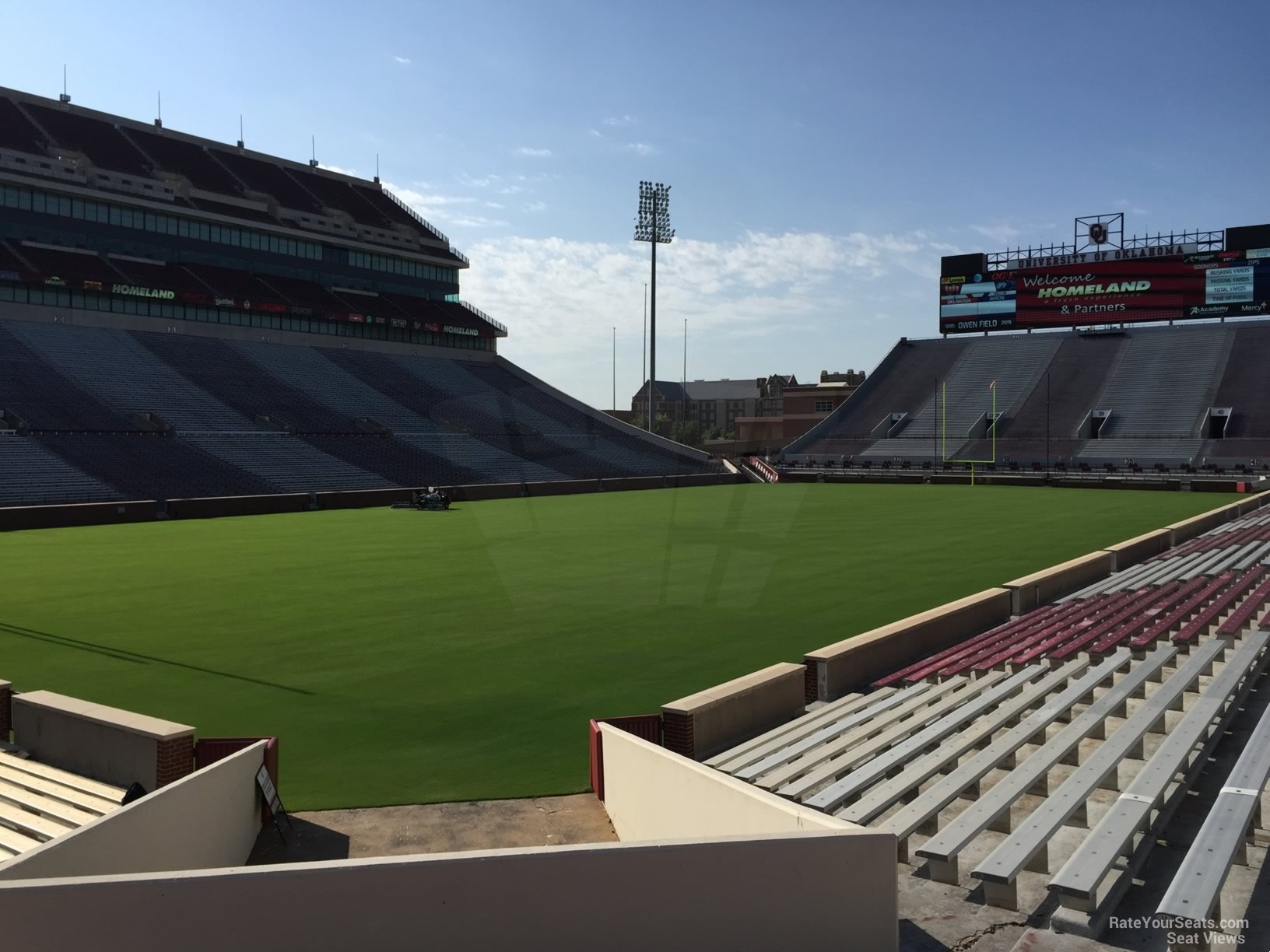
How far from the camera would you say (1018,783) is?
21.1 ft

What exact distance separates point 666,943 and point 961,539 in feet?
77.9

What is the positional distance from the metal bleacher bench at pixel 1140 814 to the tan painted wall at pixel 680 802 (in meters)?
1.14

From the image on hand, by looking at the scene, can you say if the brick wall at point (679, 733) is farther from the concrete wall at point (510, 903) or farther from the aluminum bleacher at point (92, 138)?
the aluminum bleacher at point (92, 138)

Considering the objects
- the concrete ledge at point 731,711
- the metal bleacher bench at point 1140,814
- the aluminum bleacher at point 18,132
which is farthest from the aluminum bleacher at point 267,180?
the metal bleacher bench at point 1140,814

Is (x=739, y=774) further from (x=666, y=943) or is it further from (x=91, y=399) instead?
(x=91, y=399)

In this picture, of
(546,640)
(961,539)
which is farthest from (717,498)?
(546,640)

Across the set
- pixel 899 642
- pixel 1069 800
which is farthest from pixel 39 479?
pixel 1069 800

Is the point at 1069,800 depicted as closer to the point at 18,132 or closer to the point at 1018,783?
the point at 1018,783

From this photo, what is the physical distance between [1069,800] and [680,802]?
234cm

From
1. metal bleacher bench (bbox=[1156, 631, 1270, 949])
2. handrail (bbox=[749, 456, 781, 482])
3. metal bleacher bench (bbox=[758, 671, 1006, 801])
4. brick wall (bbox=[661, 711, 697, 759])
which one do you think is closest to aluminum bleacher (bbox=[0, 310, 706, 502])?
handrail (bbox=[749, 456, 781, 482])

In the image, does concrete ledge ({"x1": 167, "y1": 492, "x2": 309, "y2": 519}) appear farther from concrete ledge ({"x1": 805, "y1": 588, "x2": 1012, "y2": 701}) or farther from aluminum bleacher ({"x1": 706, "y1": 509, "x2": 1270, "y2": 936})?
aluminum bleacher ({"x1": 706, "y1": 509, "x2": 1270, "y2": 936})

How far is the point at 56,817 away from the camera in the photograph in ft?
23.1

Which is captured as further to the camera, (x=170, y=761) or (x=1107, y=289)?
(x=1107, y=289)

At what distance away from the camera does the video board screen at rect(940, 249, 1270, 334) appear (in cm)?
6912
